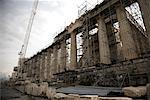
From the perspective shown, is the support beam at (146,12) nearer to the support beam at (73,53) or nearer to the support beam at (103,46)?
the support beam at (103,46)

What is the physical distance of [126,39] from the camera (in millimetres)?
14703

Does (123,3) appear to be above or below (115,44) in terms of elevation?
above

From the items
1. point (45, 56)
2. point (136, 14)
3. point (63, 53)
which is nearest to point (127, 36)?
point (136, 14)

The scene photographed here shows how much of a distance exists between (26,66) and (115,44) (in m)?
43.2

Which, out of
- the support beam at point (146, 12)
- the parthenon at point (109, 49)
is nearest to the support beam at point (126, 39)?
the parthenon at point (109, 49)

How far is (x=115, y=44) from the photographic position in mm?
22312

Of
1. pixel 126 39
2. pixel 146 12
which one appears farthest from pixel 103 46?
pixel 146 12

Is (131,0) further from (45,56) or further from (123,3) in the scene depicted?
(45,56)

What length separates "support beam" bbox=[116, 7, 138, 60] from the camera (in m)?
14.1

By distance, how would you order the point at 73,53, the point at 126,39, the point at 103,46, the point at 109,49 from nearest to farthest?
the point at 126,39, the point at 103,46, the point at 109,49, the point at 73,53

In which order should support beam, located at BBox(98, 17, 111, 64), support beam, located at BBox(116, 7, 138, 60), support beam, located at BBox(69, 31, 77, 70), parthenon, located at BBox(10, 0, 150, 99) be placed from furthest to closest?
support beam, located at BBox(69, 31, 77, 70) < support beam, located at BBox(98, 17, 111, 64) < support beam, located at BBox(116, 7, 138, 60) < parthenon, located at BBox(10, 0, 150, 99)

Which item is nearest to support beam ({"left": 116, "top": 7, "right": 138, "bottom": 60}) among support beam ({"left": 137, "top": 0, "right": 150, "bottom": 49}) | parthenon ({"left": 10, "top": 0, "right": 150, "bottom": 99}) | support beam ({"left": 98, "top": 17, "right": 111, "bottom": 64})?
parthenon ({"left": 10, "top": 0, "right": 150, "bottom": 99})

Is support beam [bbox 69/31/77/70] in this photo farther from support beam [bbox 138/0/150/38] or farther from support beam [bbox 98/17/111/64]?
support beam [bbox 138/0/150/38]

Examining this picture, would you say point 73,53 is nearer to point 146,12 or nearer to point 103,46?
point 103,46
